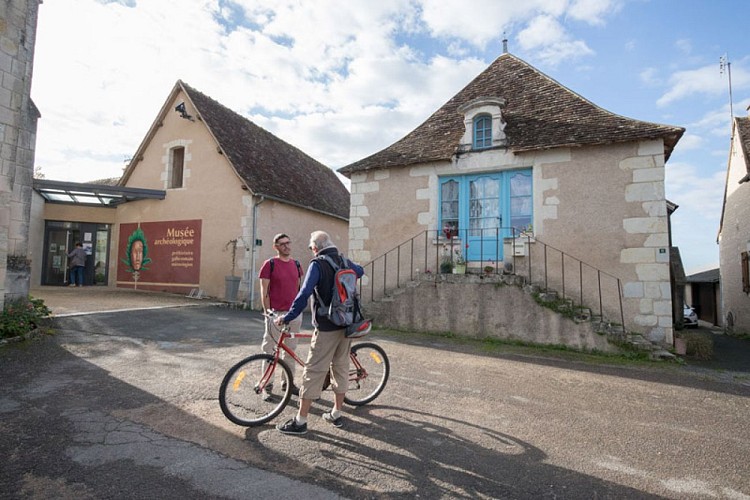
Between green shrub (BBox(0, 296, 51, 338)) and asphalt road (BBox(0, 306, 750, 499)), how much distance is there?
0.51 m

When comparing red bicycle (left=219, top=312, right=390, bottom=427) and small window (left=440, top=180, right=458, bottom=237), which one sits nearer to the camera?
red bicycle (left=219, top=312, right=390, bottom=427)

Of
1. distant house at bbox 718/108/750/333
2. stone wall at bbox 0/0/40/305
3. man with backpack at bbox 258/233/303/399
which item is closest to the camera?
man with backpack at bbox 258/233/303/399

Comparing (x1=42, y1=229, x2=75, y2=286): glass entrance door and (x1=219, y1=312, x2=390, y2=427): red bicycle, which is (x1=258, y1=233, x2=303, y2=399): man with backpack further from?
(x1=42, y1=229, x2=75, y2=286): glass entrance door

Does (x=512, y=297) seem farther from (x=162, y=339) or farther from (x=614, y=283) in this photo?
(x=162, y=339)

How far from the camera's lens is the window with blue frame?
29.2 feet

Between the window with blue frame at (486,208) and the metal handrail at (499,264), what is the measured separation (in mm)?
32

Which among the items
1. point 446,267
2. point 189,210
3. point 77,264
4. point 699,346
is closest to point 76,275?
point 77,264

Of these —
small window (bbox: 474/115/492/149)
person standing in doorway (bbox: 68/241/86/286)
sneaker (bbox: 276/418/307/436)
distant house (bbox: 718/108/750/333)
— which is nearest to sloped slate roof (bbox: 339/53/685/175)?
small window (bbox: 474/115/492/149)

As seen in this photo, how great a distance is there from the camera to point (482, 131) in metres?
9.42

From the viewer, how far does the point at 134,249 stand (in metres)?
14.7

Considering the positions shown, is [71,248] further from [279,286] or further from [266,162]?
[279,286]

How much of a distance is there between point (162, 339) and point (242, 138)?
9.75 metres

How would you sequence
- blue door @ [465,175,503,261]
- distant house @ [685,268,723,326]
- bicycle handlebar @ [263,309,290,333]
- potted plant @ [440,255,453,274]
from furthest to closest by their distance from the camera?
distant house @ [685,268,723,326] < blue door @ [465,175,503,261] < potted plant @ [440,255,453,274] < bicycle handlebar @ [263,309,290,333]

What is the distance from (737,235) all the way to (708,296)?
943 cm
